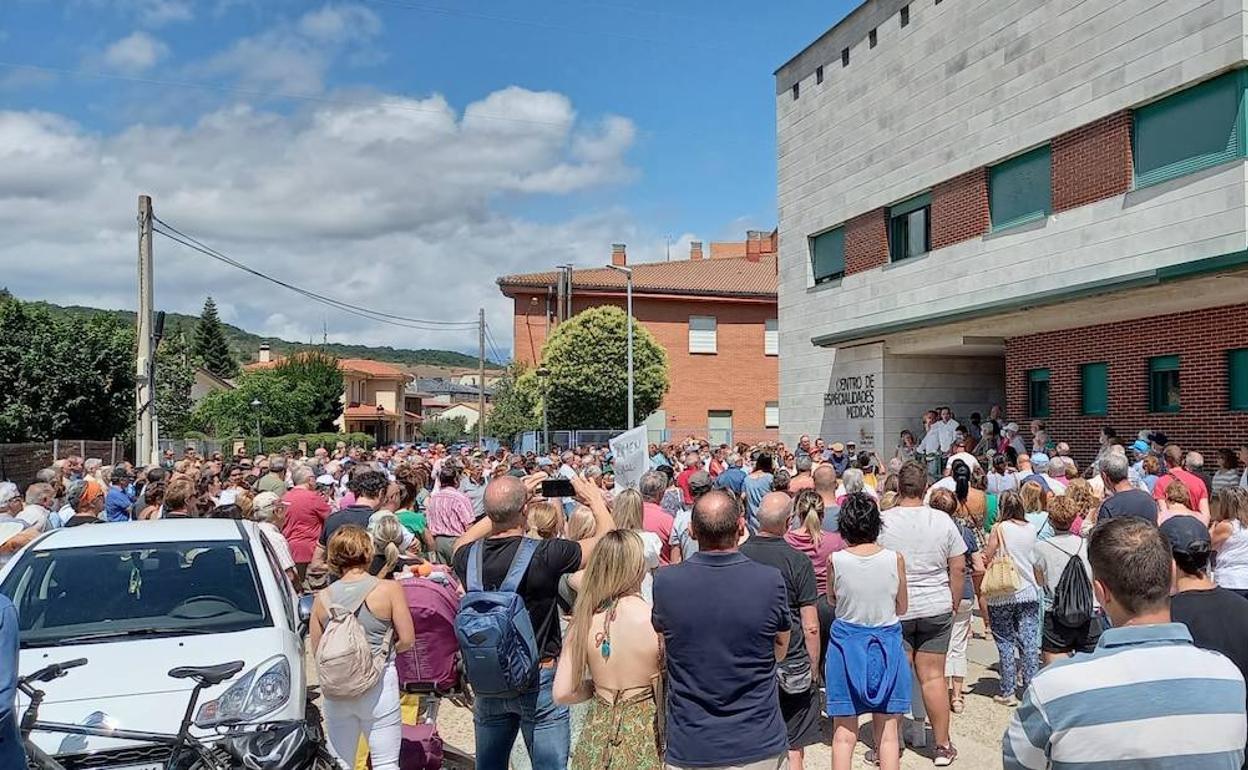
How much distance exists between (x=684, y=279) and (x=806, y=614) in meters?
45.6

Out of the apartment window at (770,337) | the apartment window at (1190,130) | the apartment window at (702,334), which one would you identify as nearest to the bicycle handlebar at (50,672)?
the apartment window at (1190,130)

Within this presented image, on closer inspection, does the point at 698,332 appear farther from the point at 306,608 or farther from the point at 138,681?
the point at 138,681

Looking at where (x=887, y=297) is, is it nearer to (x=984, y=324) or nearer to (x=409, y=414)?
(x=984, y=324)

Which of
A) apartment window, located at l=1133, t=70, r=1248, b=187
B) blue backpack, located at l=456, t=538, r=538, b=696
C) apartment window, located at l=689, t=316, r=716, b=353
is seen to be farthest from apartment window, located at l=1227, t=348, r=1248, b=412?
apartment window, located at l=689, t=316, r=716, b=353

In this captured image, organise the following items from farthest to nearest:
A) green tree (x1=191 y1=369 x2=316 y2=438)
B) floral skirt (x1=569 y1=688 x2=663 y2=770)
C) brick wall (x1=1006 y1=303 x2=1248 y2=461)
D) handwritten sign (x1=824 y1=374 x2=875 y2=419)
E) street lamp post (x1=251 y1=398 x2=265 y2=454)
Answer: green tree (x1=191 y1=369 x2=316 y2=438) → street lamp post (x1=251 y1=398 x2=265 y2=454) → handwritten sign (x1=824 y1=374 x2=875 y2=419) → brick wall (x1=1006 y1=303 x2=1248 y2=461) → floral skirt (x1=569 y1=688 x2=663 y2=770)

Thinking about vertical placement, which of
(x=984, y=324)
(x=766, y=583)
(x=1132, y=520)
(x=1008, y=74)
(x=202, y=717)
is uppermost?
(x=1008, y=74)

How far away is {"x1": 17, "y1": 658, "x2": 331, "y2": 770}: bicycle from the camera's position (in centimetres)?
448

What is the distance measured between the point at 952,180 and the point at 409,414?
8542cm

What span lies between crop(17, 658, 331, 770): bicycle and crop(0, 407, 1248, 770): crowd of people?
64cm

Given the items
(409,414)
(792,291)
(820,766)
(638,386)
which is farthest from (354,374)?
(820,766)

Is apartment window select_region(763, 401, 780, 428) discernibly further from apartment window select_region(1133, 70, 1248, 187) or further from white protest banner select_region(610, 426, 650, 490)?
white protest banner select_region(610, 426, 650, 490)

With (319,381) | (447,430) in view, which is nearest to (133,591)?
(319,381)

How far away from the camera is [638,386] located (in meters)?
40.2

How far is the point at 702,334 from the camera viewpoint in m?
49.2
